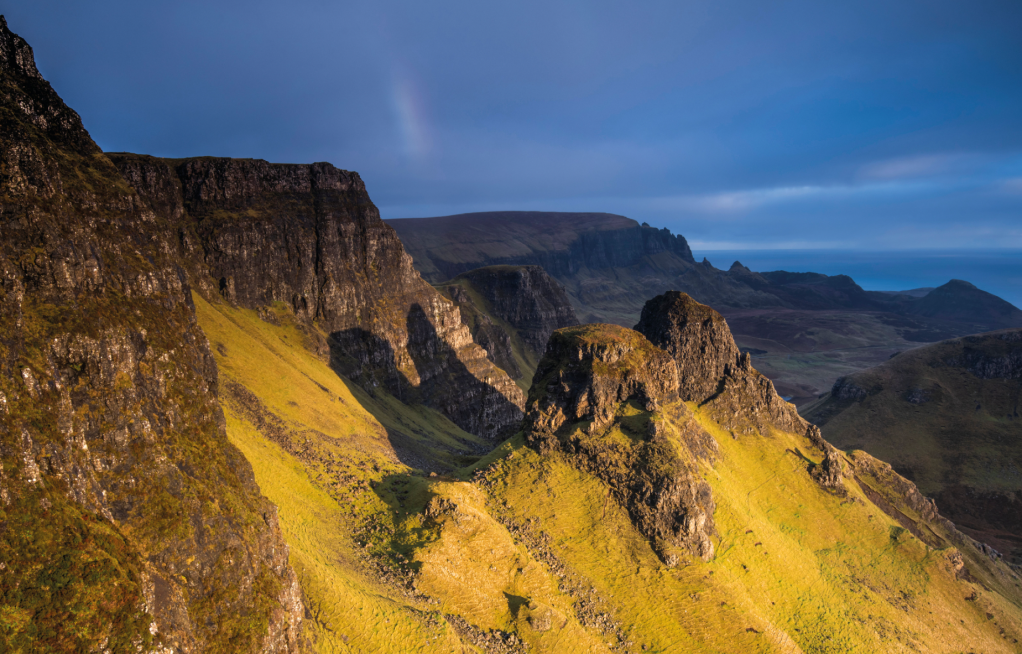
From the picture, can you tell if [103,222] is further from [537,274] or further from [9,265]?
[537,274]

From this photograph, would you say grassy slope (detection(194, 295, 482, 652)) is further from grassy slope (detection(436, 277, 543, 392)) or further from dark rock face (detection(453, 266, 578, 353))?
dark rock face (detection(453, 266, 578, 353))

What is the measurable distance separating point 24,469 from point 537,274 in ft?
570

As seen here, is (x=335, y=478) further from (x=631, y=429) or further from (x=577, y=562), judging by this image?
(x=631, y=429)

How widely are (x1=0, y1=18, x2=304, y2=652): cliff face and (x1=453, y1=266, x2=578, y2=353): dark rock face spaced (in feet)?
481

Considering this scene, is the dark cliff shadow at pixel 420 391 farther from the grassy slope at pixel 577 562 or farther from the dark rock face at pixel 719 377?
the dark rock face at pixel 719 377

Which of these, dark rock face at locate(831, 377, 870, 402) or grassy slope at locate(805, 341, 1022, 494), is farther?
dark rock face at locate(831, 377, 870, 402)

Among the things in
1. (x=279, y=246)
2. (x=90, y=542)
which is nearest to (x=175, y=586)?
(x=90, y=542)

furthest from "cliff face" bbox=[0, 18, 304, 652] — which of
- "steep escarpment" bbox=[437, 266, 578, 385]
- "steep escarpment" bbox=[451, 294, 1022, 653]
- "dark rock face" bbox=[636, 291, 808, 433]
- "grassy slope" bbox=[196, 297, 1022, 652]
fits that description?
"steep escarpment" bbox=[437, 266, 578, 385]

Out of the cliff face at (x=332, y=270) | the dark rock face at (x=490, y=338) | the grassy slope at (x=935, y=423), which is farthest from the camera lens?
the dark rock face at (x=490, y=338)

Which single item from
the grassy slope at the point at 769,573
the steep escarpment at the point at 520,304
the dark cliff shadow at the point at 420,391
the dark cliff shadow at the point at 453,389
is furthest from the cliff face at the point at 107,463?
the steep escarpment at the point at 520,304

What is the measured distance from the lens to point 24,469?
18.2 meters

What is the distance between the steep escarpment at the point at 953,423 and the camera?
96.6 m

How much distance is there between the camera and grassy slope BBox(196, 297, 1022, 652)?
3519cm

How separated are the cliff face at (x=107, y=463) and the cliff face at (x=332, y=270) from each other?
53.5 meters
